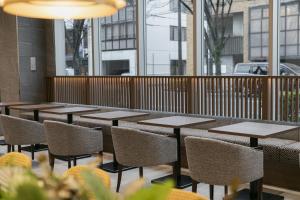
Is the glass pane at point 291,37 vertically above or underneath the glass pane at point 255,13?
underneath

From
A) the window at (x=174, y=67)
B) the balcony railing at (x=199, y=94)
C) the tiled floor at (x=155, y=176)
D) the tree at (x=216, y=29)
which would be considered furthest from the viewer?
the window at (x=174, y=67)

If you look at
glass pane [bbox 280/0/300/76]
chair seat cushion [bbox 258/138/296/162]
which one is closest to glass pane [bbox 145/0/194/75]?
glass pane [bbox 280/0/300/76]

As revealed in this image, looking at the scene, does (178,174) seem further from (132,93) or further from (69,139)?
(132,93)

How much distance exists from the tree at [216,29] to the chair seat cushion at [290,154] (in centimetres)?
205

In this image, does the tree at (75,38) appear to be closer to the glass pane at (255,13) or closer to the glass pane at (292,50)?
the glass pane at (255,13)

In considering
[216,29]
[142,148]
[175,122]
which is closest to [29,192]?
[142,148]

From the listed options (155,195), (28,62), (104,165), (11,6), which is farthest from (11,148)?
(155,195)

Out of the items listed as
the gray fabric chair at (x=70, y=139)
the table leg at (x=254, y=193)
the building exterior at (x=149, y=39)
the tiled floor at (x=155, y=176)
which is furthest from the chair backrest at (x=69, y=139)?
the building exterior at (x=149, y=39)

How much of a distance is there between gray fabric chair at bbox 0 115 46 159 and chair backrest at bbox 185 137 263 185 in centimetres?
280

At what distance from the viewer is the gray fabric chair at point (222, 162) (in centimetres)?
348

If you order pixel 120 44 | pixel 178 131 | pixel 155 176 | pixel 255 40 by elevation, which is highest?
pixel 120 44

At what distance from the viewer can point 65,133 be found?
489 centimetres

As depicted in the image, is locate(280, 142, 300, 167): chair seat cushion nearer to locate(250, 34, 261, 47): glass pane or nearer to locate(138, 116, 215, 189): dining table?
locate(138, 116, 215, 189): dining table

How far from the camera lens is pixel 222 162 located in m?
3.50
